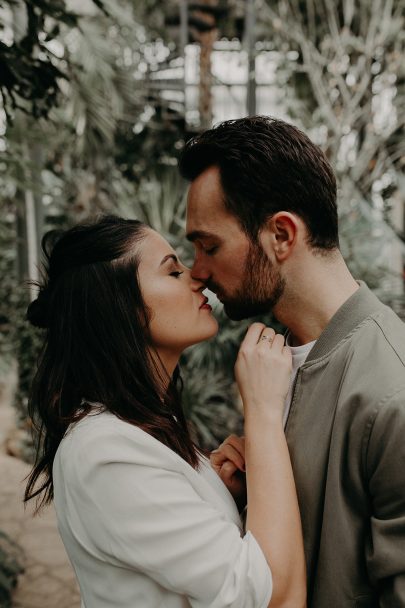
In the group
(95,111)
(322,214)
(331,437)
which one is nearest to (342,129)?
(95,111)

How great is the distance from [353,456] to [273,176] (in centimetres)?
71

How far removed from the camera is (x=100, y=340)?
1.45 metres

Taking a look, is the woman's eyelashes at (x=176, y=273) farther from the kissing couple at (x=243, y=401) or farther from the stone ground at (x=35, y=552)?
the stone ground at (x=35, y=552)

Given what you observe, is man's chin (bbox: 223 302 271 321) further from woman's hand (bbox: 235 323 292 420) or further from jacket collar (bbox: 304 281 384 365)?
jacket collar (bbox: 304 281 384 365)

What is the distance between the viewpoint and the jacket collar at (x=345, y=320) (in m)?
1.30

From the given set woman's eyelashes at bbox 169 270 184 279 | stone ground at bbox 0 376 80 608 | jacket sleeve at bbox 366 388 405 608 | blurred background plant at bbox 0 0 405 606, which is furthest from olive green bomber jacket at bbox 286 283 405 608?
blurred background plant at bbox 0 0 405 606

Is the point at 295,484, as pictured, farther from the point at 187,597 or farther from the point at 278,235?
the point at 278,235

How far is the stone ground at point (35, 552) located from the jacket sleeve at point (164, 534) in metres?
2.07

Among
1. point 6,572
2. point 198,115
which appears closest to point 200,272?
point 6,572

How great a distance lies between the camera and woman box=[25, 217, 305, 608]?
1.11 meters

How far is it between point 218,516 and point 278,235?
0.69m

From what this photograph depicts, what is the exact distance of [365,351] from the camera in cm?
121

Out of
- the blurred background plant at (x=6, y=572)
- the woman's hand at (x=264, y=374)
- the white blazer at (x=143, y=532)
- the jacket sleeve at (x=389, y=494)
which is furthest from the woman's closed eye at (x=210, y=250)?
the blurred background plant at (x=6, y=572)

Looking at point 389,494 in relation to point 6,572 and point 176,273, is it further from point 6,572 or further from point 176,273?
Answer: point 6,572
